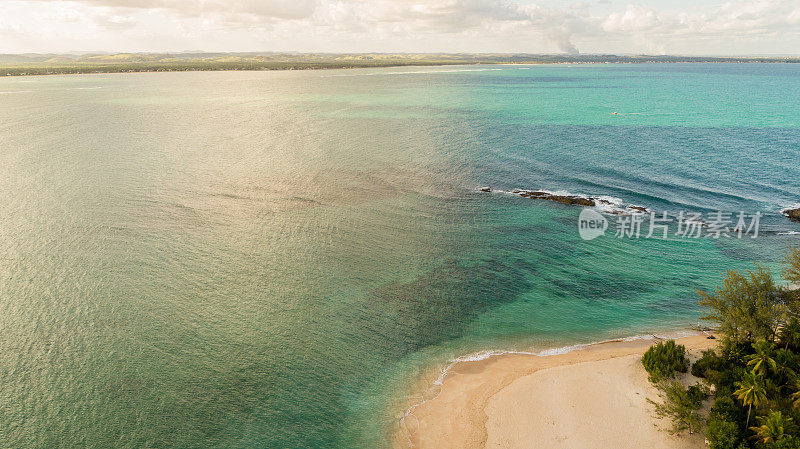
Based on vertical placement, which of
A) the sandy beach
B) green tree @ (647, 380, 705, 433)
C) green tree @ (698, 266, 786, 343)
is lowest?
the sandy beach

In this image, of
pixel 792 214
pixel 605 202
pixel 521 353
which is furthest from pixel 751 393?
pixel 792 214

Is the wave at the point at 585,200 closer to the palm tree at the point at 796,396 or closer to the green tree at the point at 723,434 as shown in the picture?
the palm tree at the point at 796,396

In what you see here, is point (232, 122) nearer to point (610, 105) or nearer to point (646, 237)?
point (646, 237)

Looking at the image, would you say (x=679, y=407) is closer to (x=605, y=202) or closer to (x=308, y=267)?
(x=308, y=267)

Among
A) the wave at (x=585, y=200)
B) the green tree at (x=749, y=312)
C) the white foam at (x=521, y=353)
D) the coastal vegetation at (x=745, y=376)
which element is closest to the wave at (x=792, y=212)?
the wave at (x=585, y=200)

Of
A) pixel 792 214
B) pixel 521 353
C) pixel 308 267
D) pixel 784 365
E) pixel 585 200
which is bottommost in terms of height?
pixel 521 353

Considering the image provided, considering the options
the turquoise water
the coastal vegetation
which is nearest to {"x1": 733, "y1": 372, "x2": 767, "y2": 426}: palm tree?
the coastal vegetation

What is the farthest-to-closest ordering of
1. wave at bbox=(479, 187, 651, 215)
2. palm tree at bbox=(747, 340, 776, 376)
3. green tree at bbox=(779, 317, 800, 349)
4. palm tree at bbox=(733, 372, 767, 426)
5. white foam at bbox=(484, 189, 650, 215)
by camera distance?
wave at bbox=(479, 187, 651, 215), white foam at bbox=(484, 189, 650, 215), green tree at bbox=(779, 317, 800, 349), palm tree at bbox=(747, 340, 776, 376), palm tree at bbox=(733, 372, 767, 426)

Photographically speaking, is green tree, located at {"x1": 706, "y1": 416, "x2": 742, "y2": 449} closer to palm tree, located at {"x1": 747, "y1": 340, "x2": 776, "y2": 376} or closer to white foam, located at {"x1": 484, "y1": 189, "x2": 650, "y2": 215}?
palm tree, located at {"x1": 747, "y1": 340, "x2": 776, "y2": 376}
